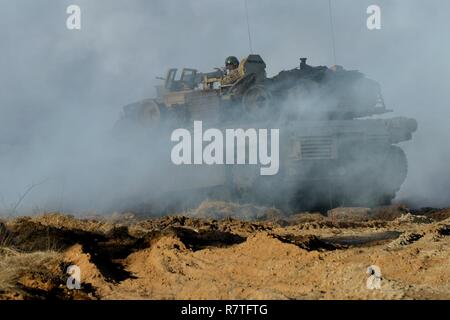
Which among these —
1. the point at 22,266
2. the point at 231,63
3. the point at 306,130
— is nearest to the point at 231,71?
the point at 231,63

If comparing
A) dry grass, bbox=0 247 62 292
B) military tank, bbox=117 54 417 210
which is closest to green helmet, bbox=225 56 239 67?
military tank, bbox=117 54 417 210

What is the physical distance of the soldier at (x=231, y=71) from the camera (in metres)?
18.2

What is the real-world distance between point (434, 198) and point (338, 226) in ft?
29.0

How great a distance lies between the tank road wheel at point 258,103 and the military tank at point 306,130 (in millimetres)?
21

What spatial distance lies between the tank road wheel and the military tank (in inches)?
0.8

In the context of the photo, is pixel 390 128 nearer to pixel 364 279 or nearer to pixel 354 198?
pixel 354 198

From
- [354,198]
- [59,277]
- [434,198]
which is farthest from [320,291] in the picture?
[434,198]

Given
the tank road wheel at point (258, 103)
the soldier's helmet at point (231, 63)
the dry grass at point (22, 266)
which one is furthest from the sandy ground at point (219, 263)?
the soldier's helmet at point (231, 63)

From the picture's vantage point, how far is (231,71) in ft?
60.8

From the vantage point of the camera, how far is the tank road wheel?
56.6 ft

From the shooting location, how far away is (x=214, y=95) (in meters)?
18.2

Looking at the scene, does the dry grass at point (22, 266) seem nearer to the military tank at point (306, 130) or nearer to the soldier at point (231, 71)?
the military tank at point (306, 130)

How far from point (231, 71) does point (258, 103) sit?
1.48 m

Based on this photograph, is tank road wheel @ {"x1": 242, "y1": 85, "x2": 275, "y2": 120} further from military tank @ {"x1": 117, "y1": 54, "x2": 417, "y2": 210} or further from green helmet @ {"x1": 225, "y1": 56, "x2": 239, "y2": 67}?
green helmet @ {"x1": 225, "y1": 56, "x2": 239, "y2": 67}
